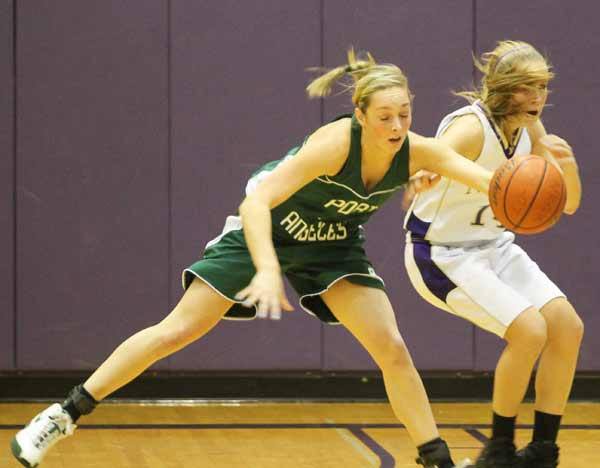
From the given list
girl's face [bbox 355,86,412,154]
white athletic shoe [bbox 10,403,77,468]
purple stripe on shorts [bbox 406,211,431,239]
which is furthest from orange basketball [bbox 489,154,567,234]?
white athletic shoe [bbox 10,403,77,468]

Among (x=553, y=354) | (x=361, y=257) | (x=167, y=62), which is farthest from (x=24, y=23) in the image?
(x=553, y=354)

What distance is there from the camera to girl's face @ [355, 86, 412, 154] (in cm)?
380

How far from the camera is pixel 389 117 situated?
3.81 m

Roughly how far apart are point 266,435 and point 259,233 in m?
2.24

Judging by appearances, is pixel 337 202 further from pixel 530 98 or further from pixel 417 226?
pixel 530 98

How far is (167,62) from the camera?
6.54 m

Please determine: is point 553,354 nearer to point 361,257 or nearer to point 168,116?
point 361,257

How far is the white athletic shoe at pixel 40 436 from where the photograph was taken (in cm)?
407

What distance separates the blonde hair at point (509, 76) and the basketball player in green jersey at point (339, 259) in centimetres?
46

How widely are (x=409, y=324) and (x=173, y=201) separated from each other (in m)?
1.53

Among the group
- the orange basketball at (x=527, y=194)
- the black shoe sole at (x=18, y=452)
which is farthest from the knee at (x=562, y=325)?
the black shoe sole at (x=18, y=452)

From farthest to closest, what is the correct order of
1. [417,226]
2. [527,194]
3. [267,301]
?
[417,226] < [527,194] < [267,301]

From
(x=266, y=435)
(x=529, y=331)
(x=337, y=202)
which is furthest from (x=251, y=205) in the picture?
(x=266, y=435)

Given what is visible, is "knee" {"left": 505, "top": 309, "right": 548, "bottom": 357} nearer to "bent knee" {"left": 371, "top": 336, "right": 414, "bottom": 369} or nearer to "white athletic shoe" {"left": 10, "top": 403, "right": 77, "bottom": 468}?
"bent knee" {"left": 371, "top": 336, "right": 414, "bottom": 369}
